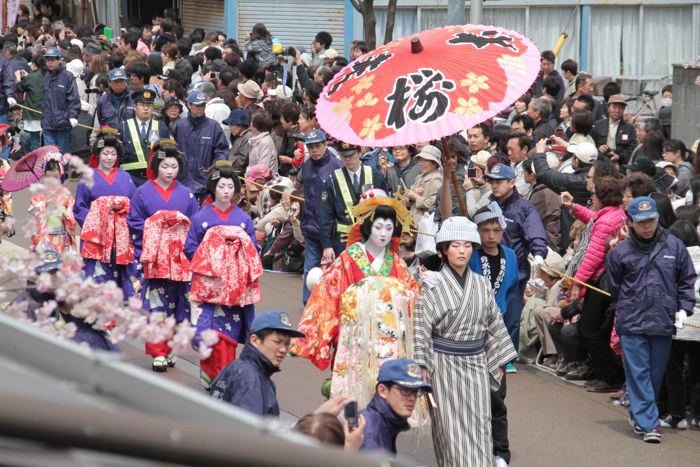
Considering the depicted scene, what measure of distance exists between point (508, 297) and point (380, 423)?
3.19 m

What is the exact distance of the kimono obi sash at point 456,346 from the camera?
696 cm

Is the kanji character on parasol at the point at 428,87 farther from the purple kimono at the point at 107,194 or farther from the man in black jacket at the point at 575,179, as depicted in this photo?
the purple kimono at the point at 107,194

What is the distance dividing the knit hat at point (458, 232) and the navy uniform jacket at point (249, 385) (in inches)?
58.7

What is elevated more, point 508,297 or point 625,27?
point 625,27

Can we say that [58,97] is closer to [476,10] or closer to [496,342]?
[476,10]

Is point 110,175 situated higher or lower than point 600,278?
higher

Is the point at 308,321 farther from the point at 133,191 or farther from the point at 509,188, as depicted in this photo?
the point at 133,191

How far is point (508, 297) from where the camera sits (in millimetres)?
8586

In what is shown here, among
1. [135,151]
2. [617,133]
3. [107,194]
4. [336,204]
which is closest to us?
[107,194]

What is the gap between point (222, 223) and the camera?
29.3 feet

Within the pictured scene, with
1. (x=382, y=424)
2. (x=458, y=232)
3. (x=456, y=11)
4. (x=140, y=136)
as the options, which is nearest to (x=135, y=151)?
(x=140, y=136)

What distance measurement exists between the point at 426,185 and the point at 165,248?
261 centimetres

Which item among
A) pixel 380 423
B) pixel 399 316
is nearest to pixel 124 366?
pixel 380 423

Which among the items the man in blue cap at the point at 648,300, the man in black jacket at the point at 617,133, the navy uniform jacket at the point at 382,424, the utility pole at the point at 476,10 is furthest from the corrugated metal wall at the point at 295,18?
the navy uniform jacket at the point at 382,424
